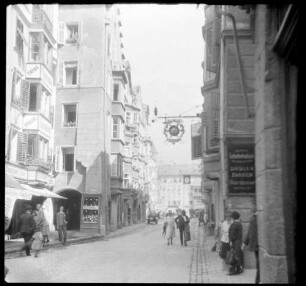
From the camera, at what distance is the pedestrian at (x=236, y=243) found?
9664mm

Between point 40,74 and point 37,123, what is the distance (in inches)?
77.0

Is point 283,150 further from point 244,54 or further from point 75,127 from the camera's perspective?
point 75,127

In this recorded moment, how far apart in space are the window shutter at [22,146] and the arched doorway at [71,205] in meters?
3.32

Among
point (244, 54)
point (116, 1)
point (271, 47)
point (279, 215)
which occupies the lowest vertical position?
point (279, 215)

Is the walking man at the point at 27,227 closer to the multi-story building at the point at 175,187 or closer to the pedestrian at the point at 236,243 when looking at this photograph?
the pedestrian at the point at 236,243

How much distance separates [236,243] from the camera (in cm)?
989

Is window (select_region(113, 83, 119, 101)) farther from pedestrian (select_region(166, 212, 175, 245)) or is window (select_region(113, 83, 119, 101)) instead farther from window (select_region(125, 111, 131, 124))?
pedestrian (select_region(166, 212, 175, 245))

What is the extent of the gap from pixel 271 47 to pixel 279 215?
189 cm

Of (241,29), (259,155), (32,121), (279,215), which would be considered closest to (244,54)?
(241,29)

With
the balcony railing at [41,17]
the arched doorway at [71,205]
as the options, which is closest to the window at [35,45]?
the balcony railing at [41,17]

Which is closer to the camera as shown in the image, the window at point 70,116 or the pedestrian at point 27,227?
the pedestrian at point 27,227

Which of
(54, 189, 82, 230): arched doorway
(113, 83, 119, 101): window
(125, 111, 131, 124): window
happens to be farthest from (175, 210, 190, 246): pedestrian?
(125, 111, 131, 124): window

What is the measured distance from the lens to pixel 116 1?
516 cm

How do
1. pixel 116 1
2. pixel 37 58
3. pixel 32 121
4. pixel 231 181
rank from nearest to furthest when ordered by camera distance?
pixel 116 1 < pixel 231 181 < pixel 32 121 < pixel 37 58
